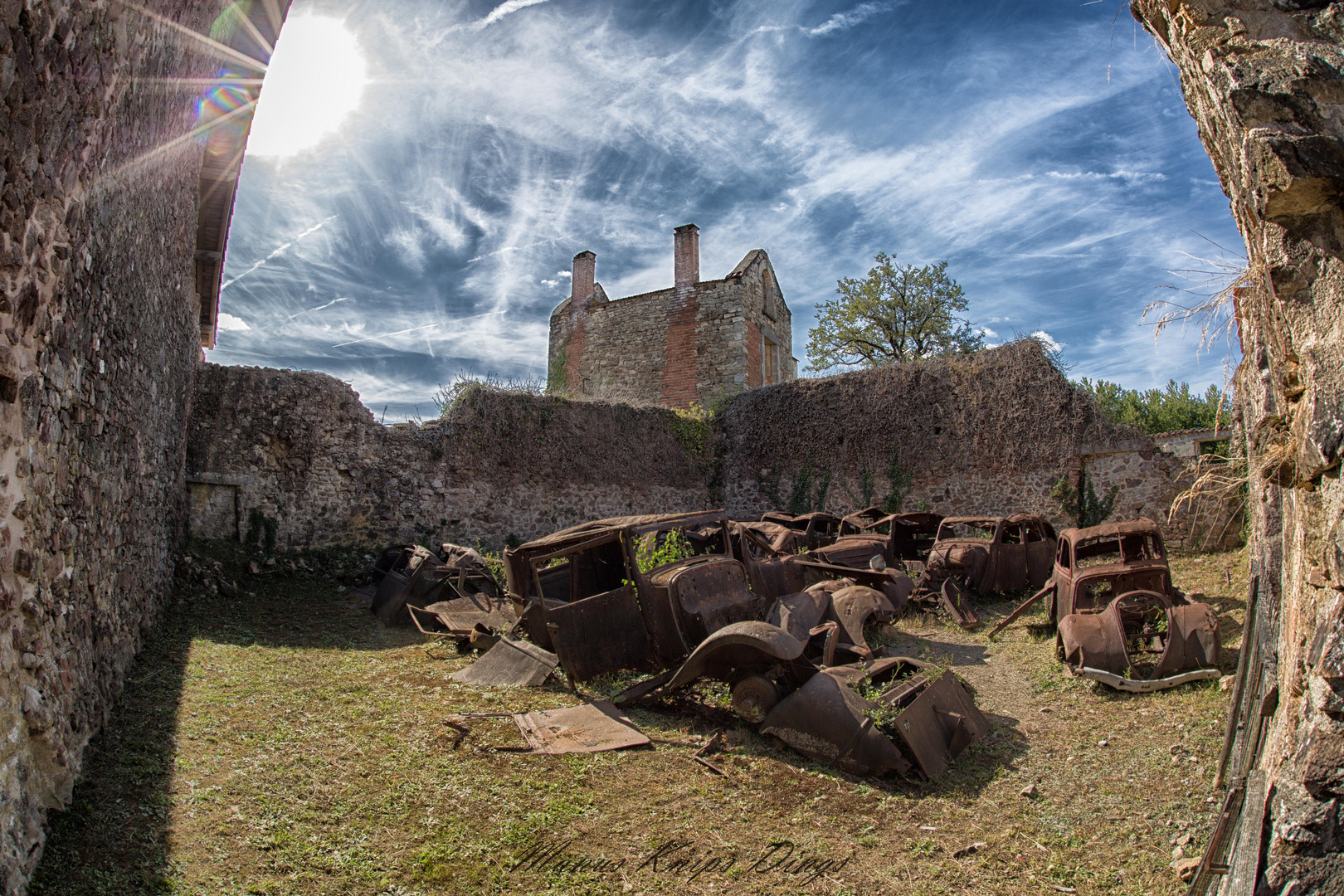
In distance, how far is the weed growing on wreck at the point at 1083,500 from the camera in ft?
42.8

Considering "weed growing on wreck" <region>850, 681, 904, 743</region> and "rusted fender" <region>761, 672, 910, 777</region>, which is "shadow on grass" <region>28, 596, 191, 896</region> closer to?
"rusted fender" <region>761, 672, 910, 777</region>

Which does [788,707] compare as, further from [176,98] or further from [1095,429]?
[1095,429]

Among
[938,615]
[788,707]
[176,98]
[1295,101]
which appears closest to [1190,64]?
[1295,101]

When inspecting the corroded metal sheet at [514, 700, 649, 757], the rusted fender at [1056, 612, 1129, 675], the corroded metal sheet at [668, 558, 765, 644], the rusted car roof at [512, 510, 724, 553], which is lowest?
the corroded metal sheet at [514, 700, 649, 757]

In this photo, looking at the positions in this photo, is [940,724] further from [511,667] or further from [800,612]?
[511,667]

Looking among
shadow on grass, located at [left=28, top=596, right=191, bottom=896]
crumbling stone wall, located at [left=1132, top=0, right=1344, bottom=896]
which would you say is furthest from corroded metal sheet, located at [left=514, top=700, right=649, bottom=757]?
crumbling stone wall, located at [left=1132, top=0, right=1344, bottom=896]

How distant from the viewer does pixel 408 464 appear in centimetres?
1285

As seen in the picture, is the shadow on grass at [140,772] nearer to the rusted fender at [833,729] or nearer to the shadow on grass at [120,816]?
the shadow on grass at [120,816]

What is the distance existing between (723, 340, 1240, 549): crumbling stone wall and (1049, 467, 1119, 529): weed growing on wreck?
4.4 inches

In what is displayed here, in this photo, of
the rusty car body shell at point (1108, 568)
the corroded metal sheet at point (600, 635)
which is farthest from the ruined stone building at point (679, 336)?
the corroded metal sheet at point (600, 635)

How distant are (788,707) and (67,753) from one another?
384 cm

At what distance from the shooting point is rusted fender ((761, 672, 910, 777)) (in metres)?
4.16

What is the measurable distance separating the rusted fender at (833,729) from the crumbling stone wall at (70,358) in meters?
3.74

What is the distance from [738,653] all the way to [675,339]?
16.9 metres
